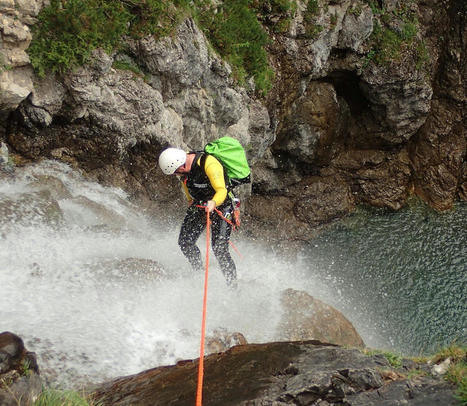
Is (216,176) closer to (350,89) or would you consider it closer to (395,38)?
(350,89)

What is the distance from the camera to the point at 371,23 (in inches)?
607

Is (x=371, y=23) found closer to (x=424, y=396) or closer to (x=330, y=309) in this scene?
(x=330, y=309)

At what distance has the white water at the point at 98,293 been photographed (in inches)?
209

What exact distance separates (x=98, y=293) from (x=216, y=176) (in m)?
2.56

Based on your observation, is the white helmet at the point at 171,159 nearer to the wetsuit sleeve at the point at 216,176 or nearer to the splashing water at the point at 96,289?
the wetsuit sleeve at the point at 216,176

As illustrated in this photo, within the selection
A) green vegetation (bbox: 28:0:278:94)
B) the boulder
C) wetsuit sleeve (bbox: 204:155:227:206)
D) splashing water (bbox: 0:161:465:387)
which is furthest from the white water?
green vegetation (bbox: 28:0:278:94)

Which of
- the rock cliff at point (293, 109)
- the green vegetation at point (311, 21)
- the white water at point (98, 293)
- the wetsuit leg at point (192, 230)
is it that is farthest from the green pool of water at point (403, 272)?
the green vegetation at point (311, 21)

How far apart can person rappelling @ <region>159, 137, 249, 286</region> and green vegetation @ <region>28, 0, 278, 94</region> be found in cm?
326

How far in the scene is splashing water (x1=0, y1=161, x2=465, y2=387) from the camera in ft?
17.5

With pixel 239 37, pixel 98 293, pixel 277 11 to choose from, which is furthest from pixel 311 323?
pixel 277 11

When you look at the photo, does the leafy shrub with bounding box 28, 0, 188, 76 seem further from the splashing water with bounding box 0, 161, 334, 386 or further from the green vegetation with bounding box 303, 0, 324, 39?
the green vegetation with bounding box 303, 0, 324, 39

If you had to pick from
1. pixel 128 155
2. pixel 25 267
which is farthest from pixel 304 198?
pixel 25 267

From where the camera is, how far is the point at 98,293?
21.5 feet

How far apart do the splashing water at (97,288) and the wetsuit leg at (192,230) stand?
1.49 ft
